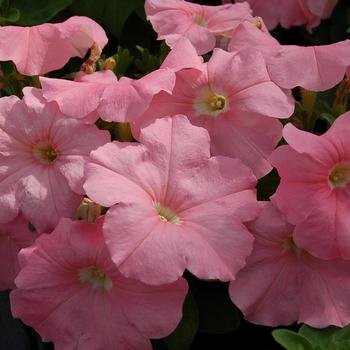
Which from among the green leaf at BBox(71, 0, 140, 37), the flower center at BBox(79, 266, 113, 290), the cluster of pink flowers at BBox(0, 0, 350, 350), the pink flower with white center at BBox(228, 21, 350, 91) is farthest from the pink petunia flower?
the green leaf at BBox(71, 0, 140, 37)

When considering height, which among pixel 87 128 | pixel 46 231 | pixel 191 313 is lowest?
pixel 191 313

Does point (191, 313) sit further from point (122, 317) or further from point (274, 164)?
point (274, 164)

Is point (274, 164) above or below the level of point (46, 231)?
above

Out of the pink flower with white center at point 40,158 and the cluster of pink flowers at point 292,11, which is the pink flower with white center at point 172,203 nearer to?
the pink flower with white center at point 40,158

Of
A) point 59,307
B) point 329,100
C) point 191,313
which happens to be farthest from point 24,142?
point 329,100

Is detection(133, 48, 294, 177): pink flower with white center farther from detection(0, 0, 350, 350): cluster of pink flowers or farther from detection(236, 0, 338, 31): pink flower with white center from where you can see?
detection(236, 0, 338, 31): pink flower with white center

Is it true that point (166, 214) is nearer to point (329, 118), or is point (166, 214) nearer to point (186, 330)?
point (186, 330)

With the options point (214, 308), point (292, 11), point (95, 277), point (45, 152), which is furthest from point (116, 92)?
point (292, 11)
